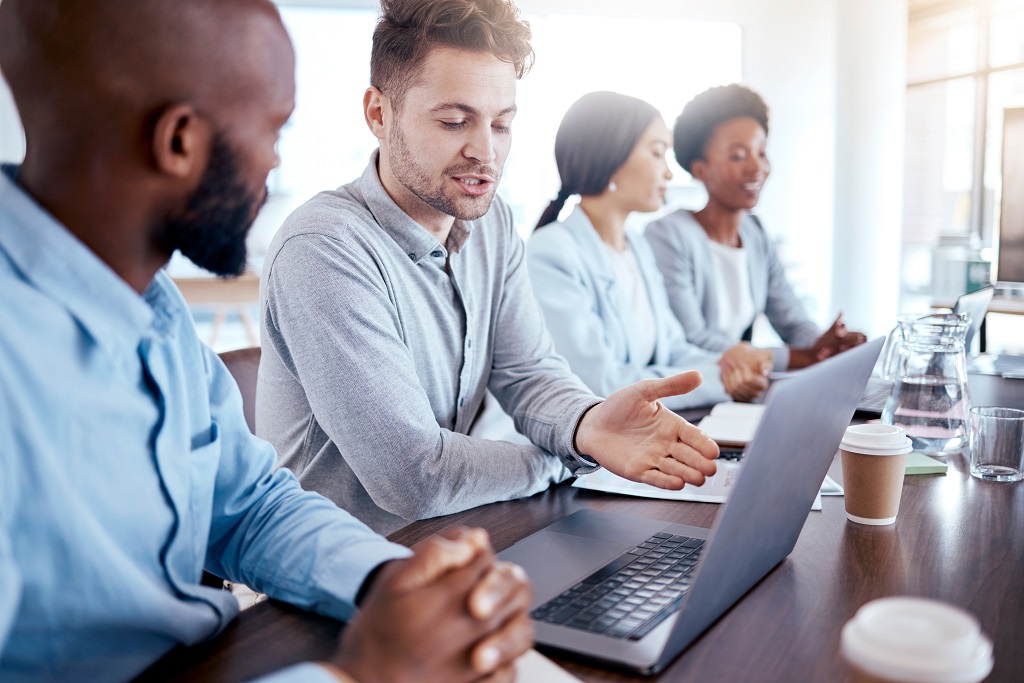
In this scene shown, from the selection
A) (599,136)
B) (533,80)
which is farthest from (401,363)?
(533,80)

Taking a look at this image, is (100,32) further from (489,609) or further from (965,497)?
(965,497)

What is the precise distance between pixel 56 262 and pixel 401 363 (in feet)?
2.03

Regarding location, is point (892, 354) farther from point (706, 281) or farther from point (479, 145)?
point (706, 281)

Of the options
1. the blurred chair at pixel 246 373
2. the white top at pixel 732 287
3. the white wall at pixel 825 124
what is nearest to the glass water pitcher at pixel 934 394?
the blurred chair at pixel 246 373

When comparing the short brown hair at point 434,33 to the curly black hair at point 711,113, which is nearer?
the short brown hair at point 434,33

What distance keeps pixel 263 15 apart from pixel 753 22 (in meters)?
6.49

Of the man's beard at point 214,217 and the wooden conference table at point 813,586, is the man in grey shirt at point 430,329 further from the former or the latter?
the man's beard at point 214,217

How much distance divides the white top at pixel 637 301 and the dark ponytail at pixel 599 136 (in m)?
0.18

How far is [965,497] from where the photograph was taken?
1180 millimetres

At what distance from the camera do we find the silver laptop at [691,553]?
2.23ft

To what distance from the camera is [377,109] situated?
1.53 m

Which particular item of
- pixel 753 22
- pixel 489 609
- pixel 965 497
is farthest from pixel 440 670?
pixel 753 22

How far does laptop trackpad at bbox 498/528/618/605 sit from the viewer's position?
2.85ft

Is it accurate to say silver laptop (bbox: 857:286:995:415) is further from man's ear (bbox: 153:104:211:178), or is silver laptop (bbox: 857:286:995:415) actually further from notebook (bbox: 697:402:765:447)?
man's ear (bbox: 153:104:211:178)
